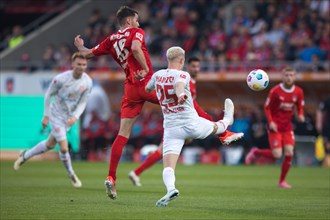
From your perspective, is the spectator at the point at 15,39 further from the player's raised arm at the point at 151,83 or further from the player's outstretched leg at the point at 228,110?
the player's raised arm at the point at 151,83

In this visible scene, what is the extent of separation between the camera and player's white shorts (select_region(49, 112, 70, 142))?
15477 mm

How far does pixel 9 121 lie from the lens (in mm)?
26875

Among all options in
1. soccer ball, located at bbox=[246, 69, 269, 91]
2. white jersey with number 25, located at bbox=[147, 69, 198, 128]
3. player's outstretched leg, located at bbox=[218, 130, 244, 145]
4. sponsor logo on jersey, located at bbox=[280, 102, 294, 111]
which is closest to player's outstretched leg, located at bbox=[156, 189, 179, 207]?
white jersey with number 25, located at bbox=[147, 69, 198, 128]

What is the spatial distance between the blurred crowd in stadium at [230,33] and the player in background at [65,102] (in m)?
11.2

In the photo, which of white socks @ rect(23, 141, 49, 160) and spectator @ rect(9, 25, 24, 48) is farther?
spectator @ rect(9, 25, 24, 48)

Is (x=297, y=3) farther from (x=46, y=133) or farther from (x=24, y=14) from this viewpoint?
(x=24, y=14)

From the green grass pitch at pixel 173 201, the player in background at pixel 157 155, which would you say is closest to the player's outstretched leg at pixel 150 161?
the player in background at pixel 157 155

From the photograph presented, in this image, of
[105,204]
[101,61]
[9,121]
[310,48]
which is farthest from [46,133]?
[105,204]

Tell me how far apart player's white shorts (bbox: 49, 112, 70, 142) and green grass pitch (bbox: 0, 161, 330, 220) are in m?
0.91

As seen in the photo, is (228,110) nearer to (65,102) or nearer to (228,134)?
(228,134)

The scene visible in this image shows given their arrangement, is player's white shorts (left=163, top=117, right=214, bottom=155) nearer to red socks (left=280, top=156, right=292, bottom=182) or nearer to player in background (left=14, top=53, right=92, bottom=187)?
player in background (left=14, top=53, right=92, bottom=187)

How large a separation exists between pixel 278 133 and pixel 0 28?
78.1 ft

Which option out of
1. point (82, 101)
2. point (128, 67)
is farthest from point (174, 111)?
point (82, 101)

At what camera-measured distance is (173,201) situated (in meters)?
12.0
